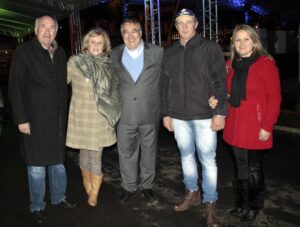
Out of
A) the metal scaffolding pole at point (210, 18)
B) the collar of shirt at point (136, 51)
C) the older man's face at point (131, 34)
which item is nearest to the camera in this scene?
the older man's face at point (131, 34)

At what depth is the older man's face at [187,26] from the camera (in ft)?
11.9

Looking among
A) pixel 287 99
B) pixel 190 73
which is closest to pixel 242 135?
pixel 190 73

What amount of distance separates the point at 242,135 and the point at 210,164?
19.0 inches

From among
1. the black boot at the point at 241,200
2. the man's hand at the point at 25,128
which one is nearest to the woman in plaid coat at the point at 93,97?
the man's hand at the point at 25,128

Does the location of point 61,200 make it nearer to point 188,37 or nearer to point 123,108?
point 123,108

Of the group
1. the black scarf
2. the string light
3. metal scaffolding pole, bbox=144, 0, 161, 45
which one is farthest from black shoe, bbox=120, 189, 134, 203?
metal scaffolding pole, bbox=144, 0, 161, 45

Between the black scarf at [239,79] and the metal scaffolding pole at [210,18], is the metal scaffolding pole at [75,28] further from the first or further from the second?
the black scarf at [239,79]

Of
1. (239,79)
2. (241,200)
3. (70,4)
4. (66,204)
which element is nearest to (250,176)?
(241,200)

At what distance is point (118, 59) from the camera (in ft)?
13.6

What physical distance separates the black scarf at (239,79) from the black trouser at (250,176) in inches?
21.5

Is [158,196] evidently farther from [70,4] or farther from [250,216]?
[70,4]

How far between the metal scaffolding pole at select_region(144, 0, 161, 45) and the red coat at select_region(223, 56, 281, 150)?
891 centimetres

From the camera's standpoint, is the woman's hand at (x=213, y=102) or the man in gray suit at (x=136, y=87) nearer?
the woman's hand at (x=213, y=102)

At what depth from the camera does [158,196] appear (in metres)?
4.60
